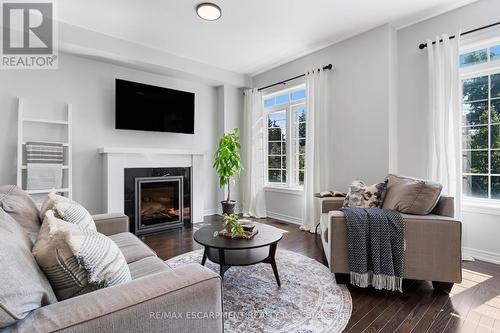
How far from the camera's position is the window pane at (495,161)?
8.94ft

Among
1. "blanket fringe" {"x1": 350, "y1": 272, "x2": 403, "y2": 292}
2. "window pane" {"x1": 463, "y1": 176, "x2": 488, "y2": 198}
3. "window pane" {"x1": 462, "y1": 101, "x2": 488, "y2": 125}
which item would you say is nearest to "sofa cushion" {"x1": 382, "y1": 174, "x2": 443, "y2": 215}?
"blanket fringe" {"x1": 350, "y1": 272, "x2": 403, "y2": 292}

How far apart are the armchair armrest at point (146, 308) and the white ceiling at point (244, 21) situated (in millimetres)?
2874

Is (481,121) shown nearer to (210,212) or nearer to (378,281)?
(378,281)

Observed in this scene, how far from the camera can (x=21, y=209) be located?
1502 mm

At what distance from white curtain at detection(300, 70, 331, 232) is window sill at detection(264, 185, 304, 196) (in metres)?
0.37

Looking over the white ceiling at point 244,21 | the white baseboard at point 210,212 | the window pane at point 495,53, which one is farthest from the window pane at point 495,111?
the white baseboard at point 210,212

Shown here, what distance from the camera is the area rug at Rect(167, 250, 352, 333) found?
1.71 m

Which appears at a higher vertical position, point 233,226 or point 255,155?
point 255,155

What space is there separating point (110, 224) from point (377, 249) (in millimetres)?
2183

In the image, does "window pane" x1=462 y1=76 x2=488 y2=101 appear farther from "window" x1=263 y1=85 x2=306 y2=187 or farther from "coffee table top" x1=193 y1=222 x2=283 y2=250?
"coffee table top" x1=193 y1=222 x2=283 y2=250

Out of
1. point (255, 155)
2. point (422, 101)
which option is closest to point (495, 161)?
point (422, 101)

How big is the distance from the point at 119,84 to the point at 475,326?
4.70 metres

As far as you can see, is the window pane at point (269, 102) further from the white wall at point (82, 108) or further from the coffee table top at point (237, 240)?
the coffee table top at point (237, 240)

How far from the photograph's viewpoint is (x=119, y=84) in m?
3.93
